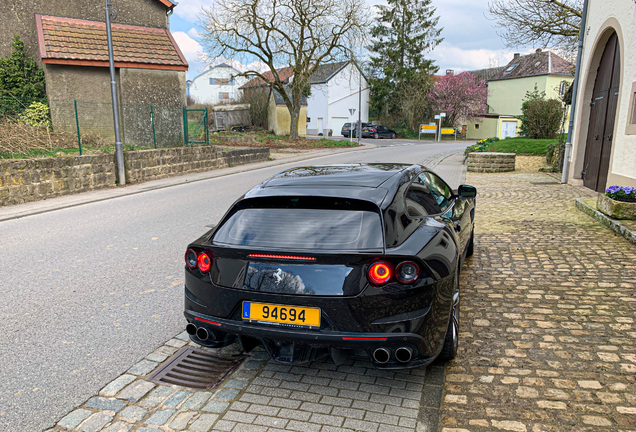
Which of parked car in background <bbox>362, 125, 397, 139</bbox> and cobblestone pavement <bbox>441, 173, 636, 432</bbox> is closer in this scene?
cobblestone pavement <bbox>441, 173, 636, 432</bbox>

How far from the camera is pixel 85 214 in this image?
394 inches

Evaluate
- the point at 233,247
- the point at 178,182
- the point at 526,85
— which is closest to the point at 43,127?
the point at 178,182

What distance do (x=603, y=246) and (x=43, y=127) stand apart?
13.9 metres

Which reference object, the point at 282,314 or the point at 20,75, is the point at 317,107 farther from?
the point at 282,314

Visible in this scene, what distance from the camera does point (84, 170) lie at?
1312 centimetres

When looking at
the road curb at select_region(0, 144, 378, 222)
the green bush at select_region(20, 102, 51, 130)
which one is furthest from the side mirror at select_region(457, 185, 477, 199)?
the green bush at select_region(20, 102, 51, 130)

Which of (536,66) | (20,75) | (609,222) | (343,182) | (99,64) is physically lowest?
(609,222)

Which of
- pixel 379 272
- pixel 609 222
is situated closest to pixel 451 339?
pixel 379 272

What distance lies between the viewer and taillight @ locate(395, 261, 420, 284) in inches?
120

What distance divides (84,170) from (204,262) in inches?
443

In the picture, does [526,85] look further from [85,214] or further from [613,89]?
[85,214]

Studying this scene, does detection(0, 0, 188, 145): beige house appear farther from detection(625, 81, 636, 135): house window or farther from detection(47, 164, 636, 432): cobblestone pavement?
detection(47, 164, 636, 432): cobblestone pavement

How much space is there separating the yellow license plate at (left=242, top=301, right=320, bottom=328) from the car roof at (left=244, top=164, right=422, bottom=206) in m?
0.86

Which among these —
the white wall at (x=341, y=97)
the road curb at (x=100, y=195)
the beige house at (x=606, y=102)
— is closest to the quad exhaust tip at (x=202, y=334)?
the road curb at (x=100, y=195)
